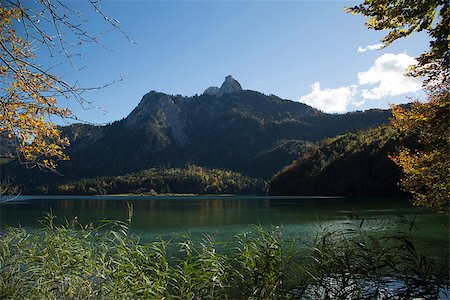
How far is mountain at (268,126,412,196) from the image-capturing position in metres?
94.3

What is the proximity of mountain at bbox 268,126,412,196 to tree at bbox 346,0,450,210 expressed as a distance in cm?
7156

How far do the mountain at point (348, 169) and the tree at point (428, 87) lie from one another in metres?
71.6

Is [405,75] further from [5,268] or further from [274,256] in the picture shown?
[5,268]

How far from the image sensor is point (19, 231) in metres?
9.83

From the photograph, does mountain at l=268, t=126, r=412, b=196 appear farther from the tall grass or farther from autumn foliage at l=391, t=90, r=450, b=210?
the tall grass

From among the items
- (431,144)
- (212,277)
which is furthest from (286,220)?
(212,277)

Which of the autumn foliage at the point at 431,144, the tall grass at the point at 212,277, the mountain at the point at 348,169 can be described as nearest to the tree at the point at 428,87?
the autumn foliage at the point at 431,144

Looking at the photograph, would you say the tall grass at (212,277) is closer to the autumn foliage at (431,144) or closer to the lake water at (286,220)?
the lake water at (286,220)

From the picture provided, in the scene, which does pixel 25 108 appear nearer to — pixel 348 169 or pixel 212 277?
pixel 212 277

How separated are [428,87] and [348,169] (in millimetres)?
102351

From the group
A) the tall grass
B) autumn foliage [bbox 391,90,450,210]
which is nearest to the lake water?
the tall grass

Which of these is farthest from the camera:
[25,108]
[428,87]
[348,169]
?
[348,169]

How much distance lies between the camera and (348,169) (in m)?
111

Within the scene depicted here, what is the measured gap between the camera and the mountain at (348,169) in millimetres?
94312
